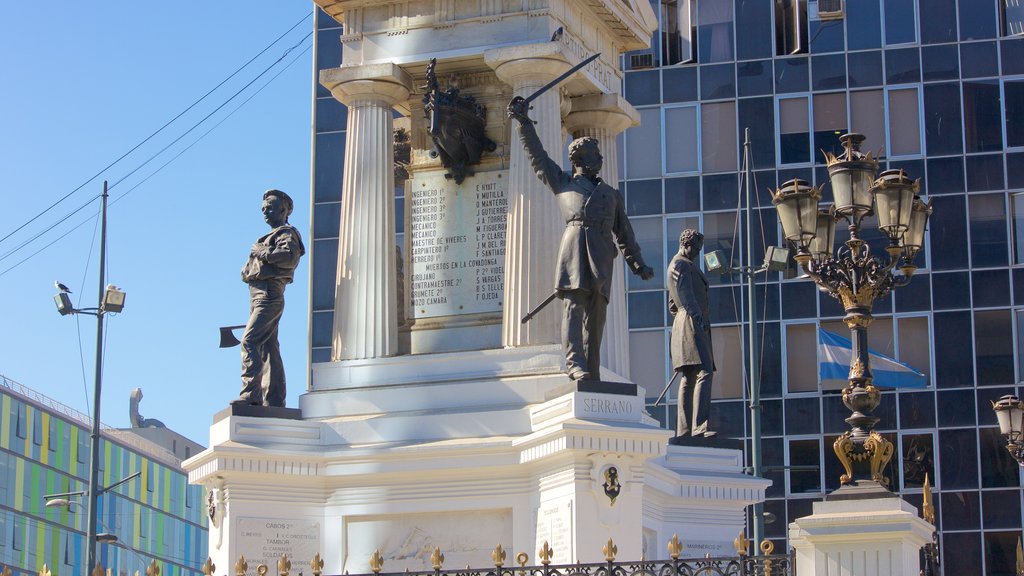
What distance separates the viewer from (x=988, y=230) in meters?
51.7

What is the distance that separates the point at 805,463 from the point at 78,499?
5679 centimetres

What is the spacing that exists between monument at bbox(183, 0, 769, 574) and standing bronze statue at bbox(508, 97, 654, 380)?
1.58 feet

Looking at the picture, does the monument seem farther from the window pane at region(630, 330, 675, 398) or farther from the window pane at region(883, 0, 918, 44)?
the window pane at region(883, 0, 918, 44)

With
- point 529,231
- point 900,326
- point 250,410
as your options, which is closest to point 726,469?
point 529,231

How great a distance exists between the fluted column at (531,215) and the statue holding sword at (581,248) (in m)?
1.34

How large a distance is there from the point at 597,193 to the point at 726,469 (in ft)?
13.8

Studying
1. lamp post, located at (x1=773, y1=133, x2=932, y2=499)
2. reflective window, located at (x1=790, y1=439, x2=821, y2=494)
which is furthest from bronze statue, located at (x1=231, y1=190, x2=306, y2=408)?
reflective window, located at (x1=790, y1=439, x2=821, y2=494)

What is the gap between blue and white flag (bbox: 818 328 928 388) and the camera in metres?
42.5

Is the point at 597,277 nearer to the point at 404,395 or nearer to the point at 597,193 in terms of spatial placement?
the point at 597,193

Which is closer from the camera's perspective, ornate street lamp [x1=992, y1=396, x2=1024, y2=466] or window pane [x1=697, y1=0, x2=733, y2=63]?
ornate street lamp [x1=992, y1=396, x2=1024, y2=466]

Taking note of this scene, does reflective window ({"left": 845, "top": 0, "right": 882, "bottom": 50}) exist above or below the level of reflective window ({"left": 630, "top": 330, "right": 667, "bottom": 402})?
above

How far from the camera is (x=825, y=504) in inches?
659

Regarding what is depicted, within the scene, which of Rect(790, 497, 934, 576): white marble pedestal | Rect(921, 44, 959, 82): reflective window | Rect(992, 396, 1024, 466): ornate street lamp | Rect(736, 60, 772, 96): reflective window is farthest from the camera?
Rect(736, 60, 772, 96): reflective window

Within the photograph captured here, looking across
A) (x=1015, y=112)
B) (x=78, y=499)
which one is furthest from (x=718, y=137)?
(x=78, y=499)
